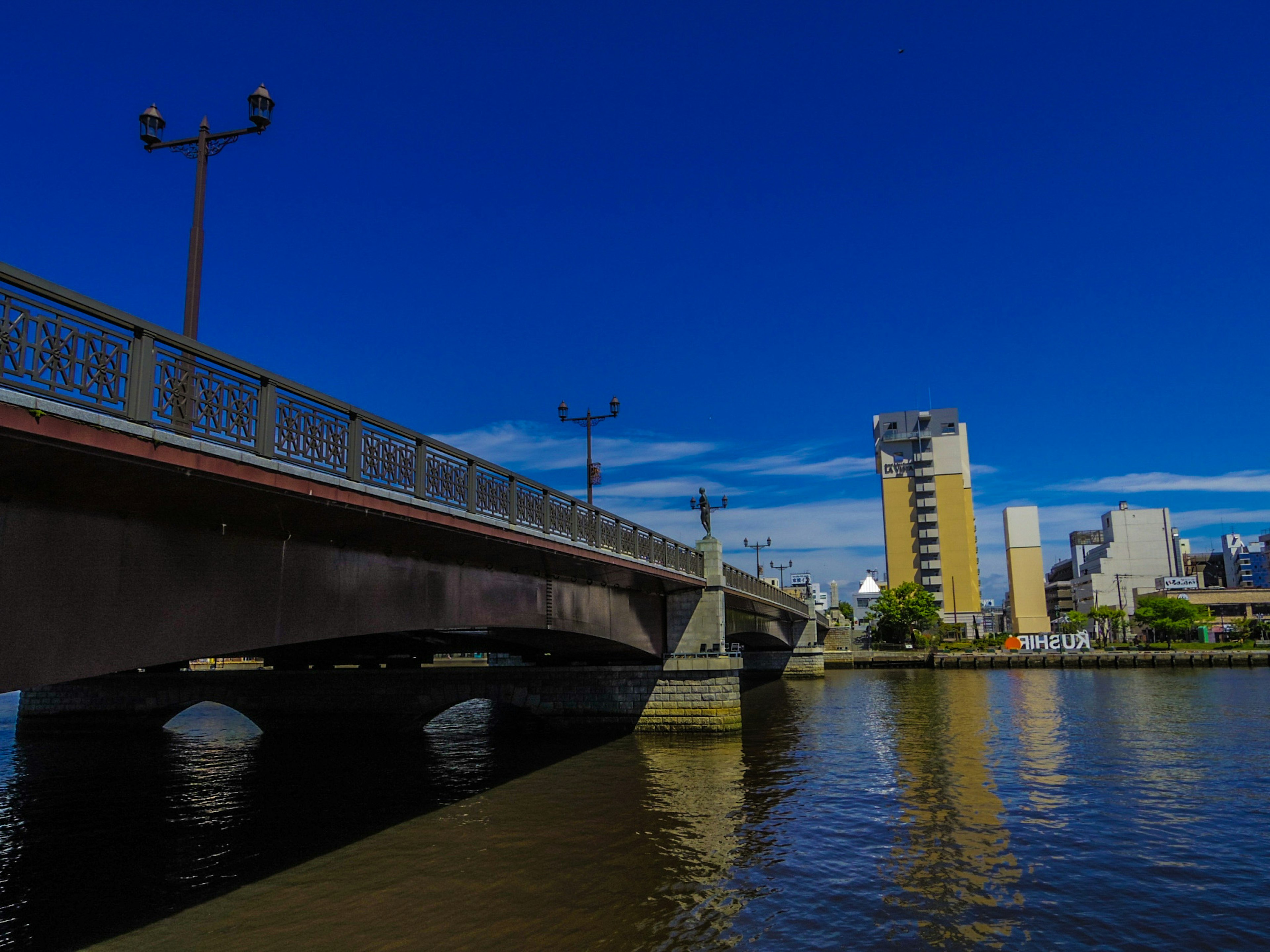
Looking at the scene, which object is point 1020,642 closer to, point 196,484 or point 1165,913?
point 1165,913

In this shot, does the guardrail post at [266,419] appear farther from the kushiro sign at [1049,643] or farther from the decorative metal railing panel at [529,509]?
the kushiro sign at [1049,643]

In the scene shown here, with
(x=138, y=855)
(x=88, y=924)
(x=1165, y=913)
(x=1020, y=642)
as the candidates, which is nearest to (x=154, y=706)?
(x=138, y=855)

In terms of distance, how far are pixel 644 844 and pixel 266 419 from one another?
34.2 ft

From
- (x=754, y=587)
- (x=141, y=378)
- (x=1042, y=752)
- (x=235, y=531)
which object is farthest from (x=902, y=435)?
(x=141, y=378)

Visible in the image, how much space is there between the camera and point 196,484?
1057cm

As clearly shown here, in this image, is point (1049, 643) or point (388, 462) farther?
point (1049, 643)

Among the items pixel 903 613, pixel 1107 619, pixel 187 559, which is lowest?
pixel 1107 619

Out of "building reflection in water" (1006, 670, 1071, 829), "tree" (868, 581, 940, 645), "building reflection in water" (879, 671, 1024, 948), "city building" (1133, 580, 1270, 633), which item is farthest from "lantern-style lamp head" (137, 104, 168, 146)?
"city building" (1133, 580, 1270, 633)

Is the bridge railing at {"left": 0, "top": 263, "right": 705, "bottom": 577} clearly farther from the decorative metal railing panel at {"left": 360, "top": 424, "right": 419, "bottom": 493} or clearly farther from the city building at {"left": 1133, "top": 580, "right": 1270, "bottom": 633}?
the city building at {"left": 1133, "top": 580, "right": 1270, "bottom": 633}

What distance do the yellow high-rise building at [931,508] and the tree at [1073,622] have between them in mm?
14119

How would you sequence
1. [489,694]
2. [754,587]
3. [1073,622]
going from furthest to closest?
[1073,622] < [754,587] < [489,694]

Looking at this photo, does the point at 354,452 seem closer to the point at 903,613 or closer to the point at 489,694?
the point at 489,694

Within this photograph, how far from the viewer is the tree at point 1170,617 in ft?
382

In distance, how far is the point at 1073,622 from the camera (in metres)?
131
